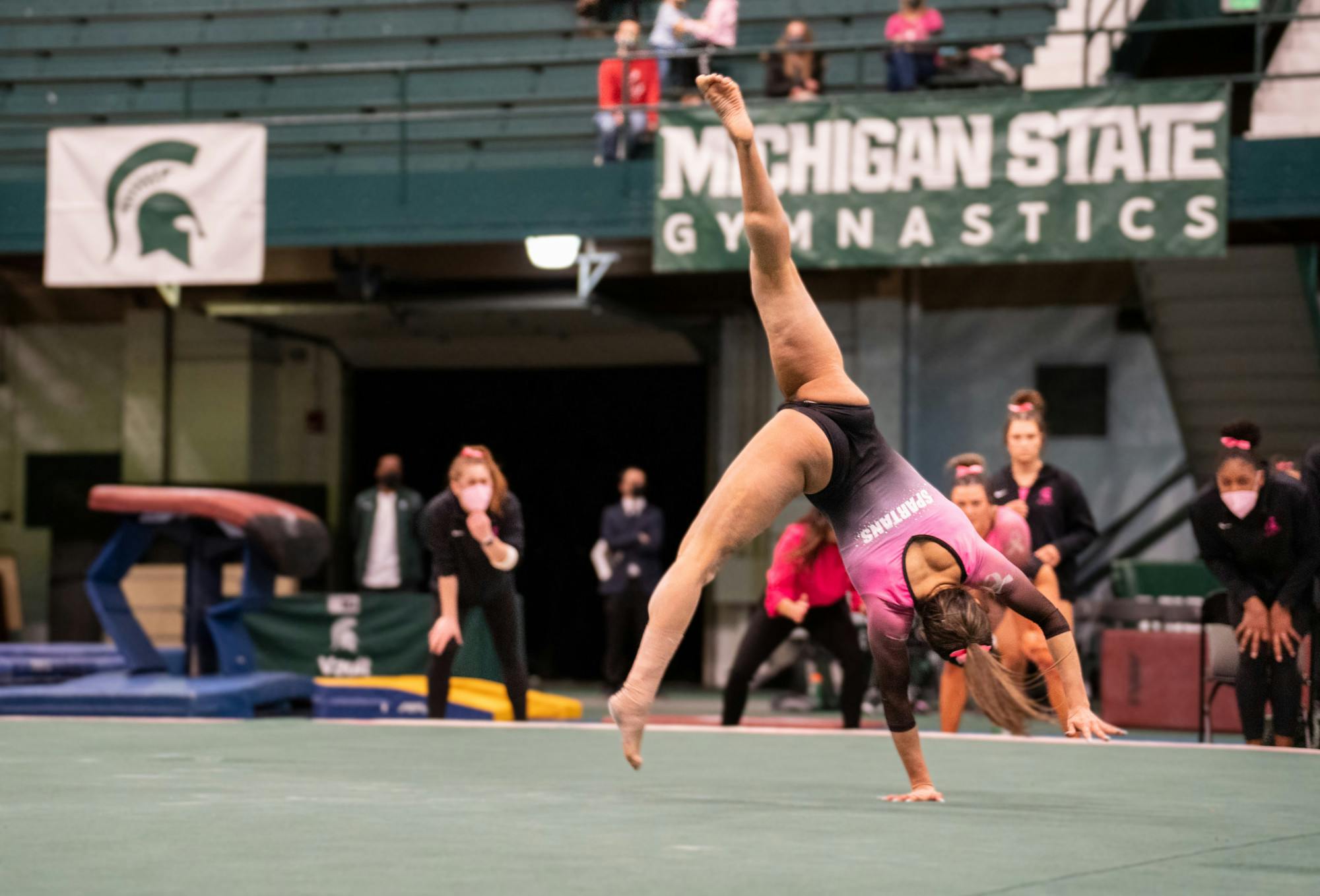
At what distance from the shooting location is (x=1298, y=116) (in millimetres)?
12469

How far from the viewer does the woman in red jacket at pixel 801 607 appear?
8812mm

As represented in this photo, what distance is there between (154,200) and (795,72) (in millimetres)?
5380

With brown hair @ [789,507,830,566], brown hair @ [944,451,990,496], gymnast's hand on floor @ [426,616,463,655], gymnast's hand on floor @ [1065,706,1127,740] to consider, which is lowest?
gymnast's hand on floor @ [426,616,463,655]

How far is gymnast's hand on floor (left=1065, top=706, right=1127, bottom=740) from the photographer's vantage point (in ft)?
16.1

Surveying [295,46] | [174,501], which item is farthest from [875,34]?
[174,501]

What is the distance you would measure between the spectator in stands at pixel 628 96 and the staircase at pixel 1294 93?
4808mm

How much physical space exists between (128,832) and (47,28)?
50.3 feet

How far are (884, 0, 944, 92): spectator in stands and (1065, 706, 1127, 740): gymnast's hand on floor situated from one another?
8.65 meters

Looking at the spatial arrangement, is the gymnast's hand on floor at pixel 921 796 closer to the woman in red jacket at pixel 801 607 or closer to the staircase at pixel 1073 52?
the woman in red jacket at pixel 801 607

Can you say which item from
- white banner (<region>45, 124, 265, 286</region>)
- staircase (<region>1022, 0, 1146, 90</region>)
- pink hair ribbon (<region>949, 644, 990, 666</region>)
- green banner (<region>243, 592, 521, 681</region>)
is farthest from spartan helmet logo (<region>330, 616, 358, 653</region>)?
pink hair ribbon (<region>949, 644, 990, 666</region>)

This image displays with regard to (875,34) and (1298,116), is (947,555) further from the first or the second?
(875,34)

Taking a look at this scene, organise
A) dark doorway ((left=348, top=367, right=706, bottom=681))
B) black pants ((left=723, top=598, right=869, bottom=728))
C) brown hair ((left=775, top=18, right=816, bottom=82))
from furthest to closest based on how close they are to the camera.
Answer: dark doorway ((left=348, top=367, right=706, bottom=681))
brown hair ((left=775, top=18, right=816, bottom=82))
black pants ((left=723, top=598, right=869, bottom=728))

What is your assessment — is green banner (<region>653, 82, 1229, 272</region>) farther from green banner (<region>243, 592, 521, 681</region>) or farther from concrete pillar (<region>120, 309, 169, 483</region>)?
concrete pillar (<region>120, 309, 169, 483</region>)

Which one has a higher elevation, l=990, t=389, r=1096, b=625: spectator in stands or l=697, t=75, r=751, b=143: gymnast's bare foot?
l=697, t=75, r=751, b=143: gymnast's bare foot
